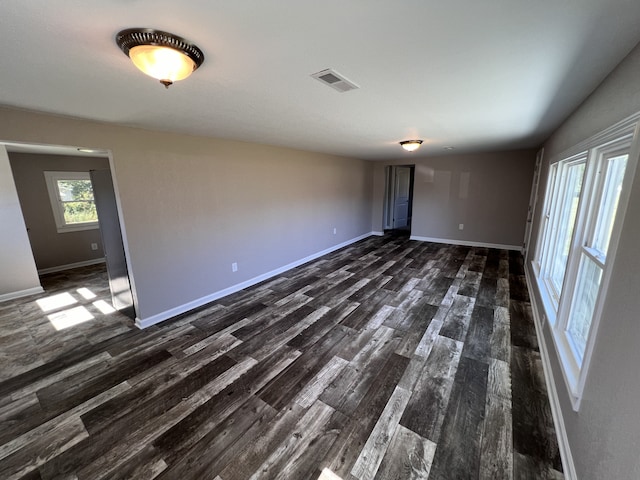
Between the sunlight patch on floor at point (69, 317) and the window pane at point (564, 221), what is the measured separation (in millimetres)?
5389

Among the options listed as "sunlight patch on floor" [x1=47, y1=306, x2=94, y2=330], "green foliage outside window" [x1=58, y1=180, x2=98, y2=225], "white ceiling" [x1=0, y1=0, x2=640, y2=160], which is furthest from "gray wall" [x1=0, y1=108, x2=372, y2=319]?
"green foliage outside window" [x1=58, y1=180, x2=98, y2=225]

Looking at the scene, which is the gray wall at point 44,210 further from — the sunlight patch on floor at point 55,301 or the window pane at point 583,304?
the window pane at point 583,304

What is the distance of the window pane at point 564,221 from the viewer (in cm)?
261

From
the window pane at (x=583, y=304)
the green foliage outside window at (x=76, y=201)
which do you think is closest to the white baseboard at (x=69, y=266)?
the green foliage outside window at (x=76, y=201)

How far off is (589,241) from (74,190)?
795cm

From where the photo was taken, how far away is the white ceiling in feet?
3.09

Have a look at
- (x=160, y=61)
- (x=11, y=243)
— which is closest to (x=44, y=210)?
(x=11, y=243)

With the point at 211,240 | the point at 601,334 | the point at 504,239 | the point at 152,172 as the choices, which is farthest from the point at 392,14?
the point at 504,239

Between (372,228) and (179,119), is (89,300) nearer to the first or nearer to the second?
(179,119)

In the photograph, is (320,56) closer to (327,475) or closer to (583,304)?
(327,475)

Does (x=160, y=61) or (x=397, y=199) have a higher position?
(x=160, y=61)

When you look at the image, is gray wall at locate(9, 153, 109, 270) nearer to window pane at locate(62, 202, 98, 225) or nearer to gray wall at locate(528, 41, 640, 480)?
window pane at locate(62, 202, 98, 225)

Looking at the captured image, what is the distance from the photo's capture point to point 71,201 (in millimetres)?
5277

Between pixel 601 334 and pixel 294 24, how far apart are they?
1.99 meters
